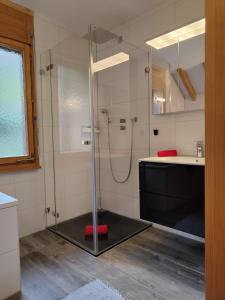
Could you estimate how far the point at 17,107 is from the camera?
2422mm

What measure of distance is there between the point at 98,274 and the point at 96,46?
223cm

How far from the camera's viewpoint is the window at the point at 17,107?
2312 mm

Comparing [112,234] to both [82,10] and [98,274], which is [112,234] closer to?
[98,274]

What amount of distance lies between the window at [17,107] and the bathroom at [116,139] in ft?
0.18

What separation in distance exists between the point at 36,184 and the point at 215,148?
7.40 ft

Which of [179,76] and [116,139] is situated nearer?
[179,76]

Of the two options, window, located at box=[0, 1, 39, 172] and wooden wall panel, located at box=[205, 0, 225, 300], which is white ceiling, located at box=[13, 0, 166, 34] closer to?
window, located at box=[0, 1, 39, 172]

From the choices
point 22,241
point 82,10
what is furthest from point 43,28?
point 22,241

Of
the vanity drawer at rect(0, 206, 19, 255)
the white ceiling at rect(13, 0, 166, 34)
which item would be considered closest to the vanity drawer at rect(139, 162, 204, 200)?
the vanity drawer at rect(0, 206, 19, 255)

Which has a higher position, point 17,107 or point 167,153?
point 17,107

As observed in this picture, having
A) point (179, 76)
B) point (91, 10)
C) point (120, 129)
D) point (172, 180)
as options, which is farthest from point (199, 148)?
point (91, 10)

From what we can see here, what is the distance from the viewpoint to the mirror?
2.12 metres

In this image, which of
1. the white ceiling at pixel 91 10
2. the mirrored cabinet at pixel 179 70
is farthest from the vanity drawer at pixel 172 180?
the white ceiling at pixel 91 10

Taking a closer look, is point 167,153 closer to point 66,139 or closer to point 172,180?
point 172,180
